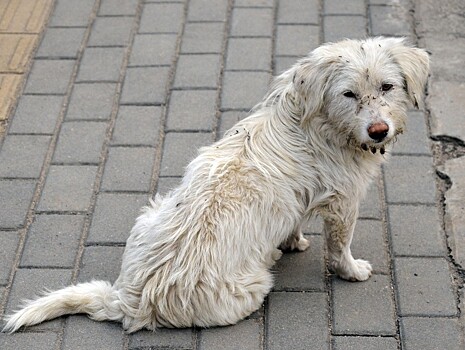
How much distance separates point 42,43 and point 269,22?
5.61 ft

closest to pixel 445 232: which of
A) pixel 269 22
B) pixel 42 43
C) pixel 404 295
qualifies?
pixel 404 295

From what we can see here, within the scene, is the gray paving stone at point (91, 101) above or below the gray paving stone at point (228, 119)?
below

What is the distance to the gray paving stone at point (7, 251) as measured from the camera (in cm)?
454

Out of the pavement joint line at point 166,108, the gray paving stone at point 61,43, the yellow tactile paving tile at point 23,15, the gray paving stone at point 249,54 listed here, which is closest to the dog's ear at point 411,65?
the pavement joint line at point 166,108

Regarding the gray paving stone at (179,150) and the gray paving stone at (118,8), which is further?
the gray paving stone at (118,8)

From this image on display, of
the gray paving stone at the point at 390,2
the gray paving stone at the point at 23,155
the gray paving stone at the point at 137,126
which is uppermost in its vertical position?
the gray paving stone at the point at 390,2

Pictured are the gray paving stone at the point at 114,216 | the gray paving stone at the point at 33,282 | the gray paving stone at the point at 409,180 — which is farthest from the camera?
the gray paving stone at the point at 409,180

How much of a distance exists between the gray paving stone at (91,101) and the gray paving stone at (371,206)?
1.81 meters

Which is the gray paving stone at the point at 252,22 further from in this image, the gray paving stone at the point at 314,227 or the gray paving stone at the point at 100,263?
the gray paving stone at the point at 100,263

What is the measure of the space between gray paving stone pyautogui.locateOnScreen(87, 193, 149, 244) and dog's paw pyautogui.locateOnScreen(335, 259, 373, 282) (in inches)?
48.3

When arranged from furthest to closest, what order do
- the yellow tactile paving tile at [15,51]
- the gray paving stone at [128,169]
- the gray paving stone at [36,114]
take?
1. the yellow tactile paving tile at [15,51]
2. the gray paving stone at [36,114]
3. the gray paving stone at [128,169]

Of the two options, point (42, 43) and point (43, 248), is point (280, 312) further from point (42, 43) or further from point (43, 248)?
point (42, 43)

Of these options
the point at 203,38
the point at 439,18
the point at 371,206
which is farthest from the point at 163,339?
the point at 439,18

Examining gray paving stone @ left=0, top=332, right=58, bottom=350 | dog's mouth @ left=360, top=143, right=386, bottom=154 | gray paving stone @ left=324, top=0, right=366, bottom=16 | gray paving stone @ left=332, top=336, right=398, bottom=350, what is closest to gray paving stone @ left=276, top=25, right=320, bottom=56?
gray paving stone @ left=324, top=0, right=366, bottom=16
